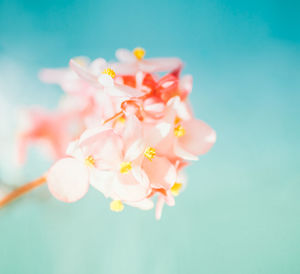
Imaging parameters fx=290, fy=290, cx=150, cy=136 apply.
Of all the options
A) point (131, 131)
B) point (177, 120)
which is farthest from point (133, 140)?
point (177, 120)

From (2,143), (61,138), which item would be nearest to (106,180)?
(61,138)

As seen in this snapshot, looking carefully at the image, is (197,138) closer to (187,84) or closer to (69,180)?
(187,84)

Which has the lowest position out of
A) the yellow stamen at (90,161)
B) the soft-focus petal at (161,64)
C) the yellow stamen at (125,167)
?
the yellow stamen at (90,161)

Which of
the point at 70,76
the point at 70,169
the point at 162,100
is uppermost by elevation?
the point at 70,76

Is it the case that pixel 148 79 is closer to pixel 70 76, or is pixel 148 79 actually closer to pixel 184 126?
pixel 184 126

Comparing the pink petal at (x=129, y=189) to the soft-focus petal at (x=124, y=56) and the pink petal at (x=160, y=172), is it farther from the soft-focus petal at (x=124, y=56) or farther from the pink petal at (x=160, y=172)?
the soft-focus petal at (x=124, y=56)

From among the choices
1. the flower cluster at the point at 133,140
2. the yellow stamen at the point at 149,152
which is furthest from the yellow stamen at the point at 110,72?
the yellow stamen at the point at 149,152

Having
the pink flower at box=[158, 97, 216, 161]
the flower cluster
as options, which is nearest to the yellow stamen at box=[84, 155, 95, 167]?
the flower cluster
